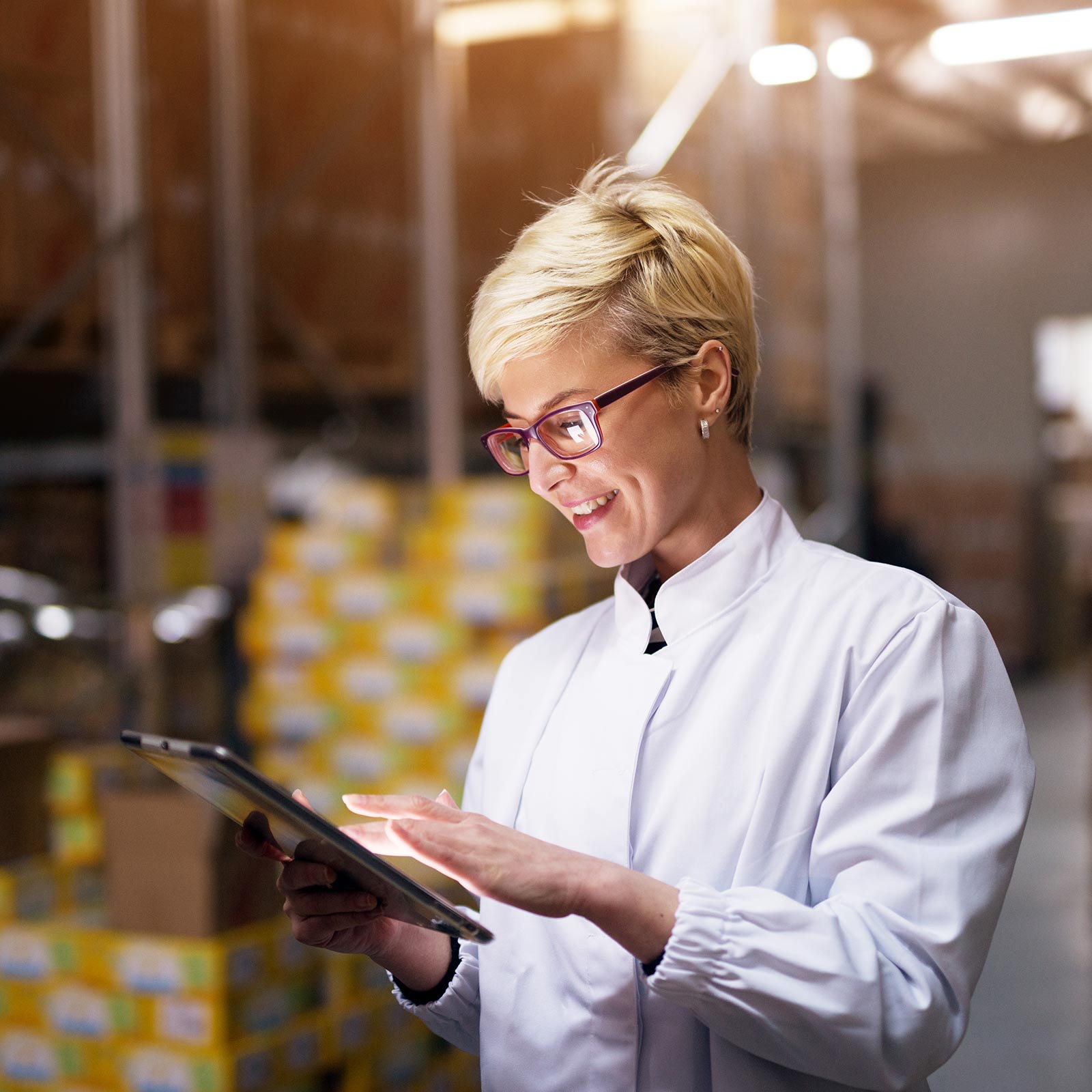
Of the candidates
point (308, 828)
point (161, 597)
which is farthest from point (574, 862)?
point (161, 597)

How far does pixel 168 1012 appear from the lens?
282 centimetres

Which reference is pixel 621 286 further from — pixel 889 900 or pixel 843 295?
pixel 843 295

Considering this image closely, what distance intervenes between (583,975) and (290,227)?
3.80 meters

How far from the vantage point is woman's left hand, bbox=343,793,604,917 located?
106 cm

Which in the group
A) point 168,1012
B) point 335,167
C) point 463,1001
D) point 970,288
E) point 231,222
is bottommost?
point 168,1012

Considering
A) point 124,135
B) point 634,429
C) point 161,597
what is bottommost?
point 161,597

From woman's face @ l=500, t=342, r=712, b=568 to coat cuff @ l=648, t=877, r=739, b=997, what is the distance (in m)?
0.38

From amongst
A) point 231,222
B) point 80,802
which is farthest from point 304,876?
point 231,222

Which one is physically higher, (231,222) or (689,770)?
(231,222)

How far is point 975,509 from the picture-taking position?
5.77 meters

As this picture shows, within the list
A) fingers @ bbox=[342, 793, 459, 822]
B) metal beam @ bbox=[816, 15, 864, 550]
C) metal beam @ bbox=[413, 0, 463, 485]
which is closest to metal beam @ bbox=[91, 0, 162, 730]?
metal beam @ bbox=[413, 0, 463, 485]

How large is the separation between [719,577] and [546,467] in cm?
21

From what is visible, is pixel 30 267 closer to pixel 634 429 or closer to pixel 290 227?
pixel 290 227

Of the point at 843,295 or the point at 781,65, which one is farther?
the point at 843,295
